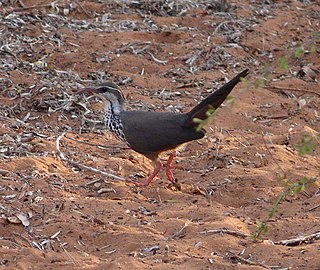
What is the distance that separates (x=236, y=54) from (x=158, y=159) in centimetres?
439

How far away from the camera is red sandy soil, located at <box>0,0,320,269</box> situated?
19.0ft

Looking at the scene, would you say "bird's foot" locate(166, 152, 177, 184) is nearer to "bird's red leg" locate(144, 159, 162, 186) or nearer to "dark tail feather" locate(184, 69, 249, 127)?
"bird's red leg" locate(144, 159, 162, 186)

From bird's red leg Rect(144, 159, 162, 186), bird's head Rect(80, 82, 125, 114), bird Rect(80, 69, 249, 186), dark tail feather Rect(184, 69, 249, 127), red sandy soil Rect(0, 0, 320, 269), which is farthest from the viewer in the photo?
bird's head Rect(80, 82, 125, 114)

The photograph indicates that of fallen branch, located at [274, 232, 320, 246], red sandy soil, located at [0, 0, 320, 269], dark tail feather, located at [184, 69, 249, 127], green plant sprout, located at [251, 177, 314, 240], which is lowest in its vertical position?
red sandy soil, located at [0, 0, 320, 269]

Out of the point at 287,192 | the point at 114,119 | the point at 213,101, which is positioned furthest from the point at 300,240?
the point at 114,119

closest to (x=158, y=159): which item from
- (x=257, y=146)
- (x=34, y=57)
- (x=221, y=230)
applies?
(x=257, y=146)

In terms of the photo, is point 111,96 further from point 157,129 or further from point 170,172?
point 170,172

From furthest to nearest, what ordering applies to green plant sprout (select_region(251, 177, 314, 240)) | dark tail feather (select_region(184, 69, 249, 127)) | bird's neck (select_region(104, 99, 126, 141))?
1. bird's neck (select_region(104, 99, 126, 141))
2. dark tail feather (select_region(184, 69, 249, 127))
3. green plant sprout (select_region(251, 177, 314, 240))

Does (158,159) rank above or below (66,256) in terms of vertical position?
below

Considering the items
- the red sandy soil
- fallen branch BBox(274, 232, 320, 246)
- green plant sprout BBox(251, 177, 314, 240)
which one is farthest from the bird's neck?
green plant sprout BBox(251, 177, 314, 240)

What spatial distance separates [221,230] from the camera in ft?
19.8

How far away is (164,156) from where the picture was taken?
8.51 m

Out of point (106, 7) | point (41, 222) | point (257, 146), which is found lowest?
point (106, 7)

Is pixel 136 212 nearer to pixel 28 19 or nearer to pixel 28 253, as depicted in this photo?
pixel 28 253
